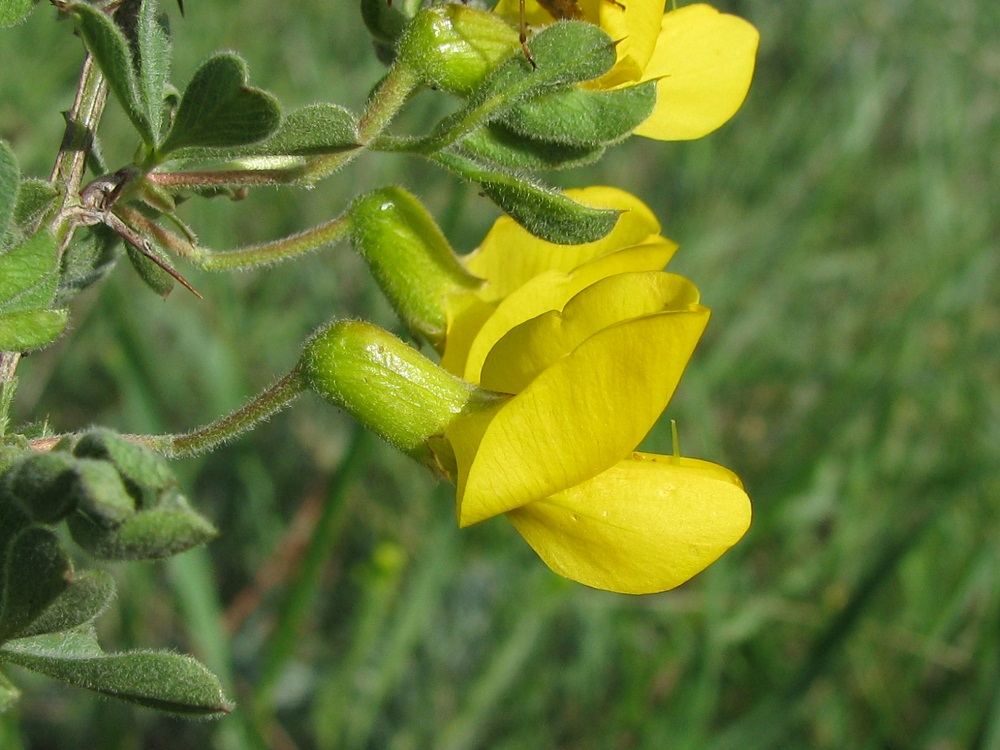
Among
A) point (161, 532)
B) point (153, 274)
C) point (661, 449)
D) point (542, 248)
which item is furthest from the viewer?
point (661, 449)

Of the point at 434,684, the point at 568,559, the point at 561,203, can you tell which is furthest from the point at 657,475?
the point at 434,684

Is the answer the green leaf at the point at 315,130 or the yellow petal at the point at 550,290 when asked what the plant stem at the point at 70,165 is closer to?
the green leaf at the point at 315,130

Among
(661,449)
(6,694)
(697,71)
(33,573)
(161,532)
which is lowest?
(661,449)

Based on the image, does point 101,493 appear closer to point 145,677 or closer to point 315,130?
point 145,677

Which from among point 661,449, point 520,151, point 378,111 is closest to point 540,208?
point 520,151

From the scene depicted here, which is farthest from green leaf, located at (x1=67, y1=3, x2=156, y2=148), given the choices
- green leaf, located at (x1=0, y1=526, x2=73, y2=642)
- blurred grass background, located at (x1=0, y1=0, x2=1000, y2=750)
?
blurred grass background, located at (x1=0, y1=0, x2=1000, y2=750)

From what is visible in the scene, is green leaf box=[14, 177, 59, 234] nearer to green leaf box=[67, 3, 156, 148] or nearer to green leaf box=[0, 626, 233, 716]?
green leaf box=[67, 3, 156, 148]

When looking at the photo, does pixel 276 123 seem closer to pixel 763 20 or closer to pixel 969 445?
pixel 969 445
